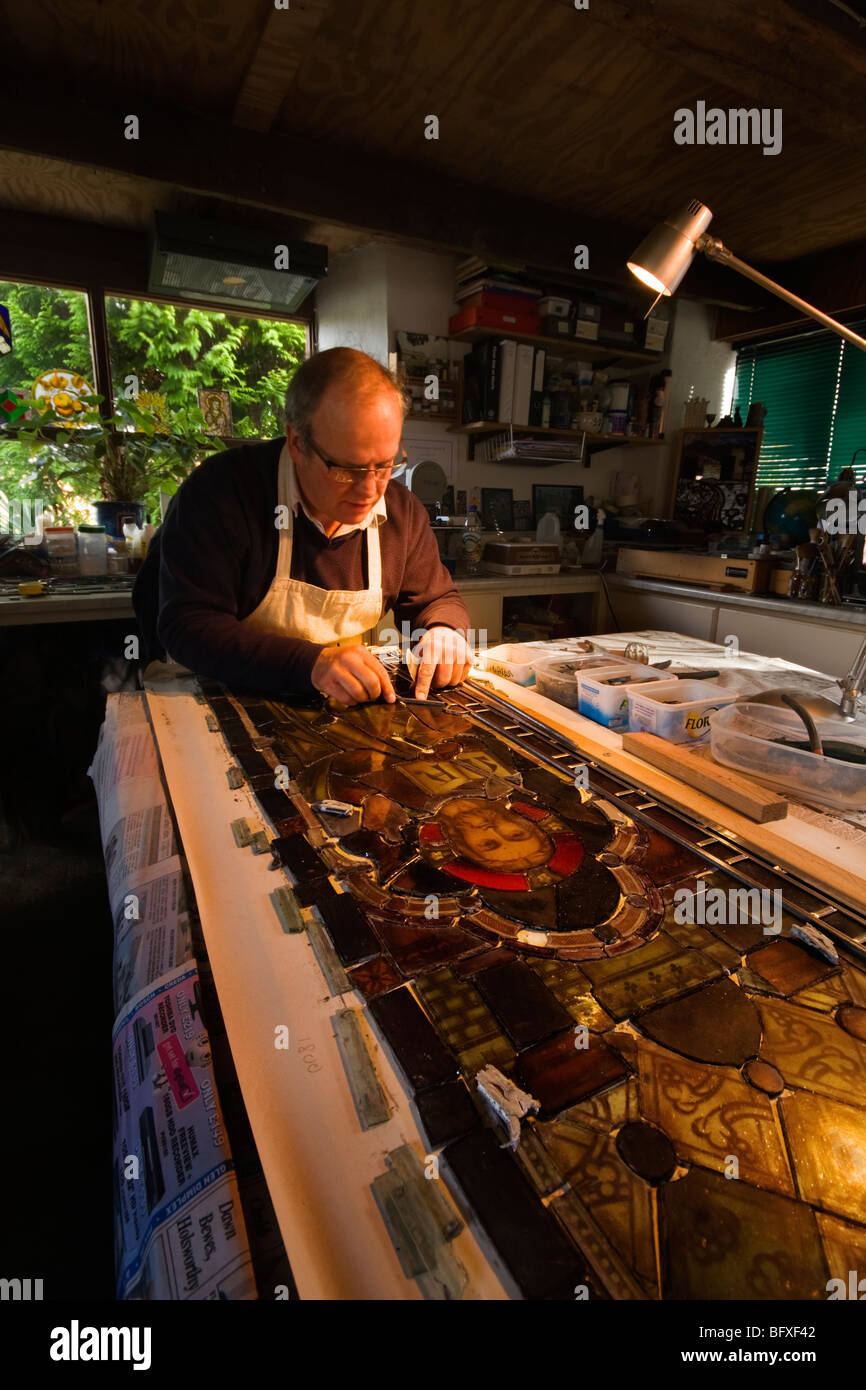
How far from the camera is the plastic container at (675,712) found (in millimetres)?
1248

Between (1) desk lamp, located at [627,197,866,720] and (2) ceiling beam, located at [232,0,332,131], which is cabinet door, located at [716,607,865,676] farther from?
(2) ceiling beam, located at [232,0,332,131]

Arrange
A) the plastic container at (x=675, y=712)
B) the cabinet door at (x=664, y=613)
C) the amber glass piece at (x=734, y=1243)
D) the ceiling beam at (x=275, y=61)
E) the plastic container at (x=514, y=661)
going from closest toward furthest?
the amber glass piece at (x=734, y=1243) < the plastic container at (x=675, y=712) < the plastic container at (x=514, y=661) < the ceiling beam at (x=275, y=61) < the cabinet door at (x=664, y=613)

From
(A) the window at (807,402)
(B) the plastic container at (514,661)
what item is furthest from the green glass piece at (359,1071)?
(A) the window at (807,402)

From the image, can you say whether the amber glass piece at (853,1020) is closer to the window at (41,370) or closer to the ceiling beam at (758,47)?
the ceiling beam at (758,47)

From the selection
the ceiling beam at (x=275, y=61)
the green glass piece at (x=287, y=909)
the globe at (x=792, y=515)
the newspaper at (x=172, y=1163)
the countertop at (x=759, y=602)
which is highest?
the ceiling beam at (x=275, y=61)

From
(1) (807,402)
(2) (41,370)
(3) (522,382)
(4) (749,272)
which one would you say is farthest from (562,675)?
(1) (807,402)

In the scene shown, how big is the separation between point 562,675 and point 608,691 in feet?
0.67

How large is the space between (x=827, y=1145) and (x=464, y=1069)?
29 centimetres

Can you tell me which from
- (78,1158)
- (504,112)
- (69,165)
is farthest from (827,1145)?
(69,165)

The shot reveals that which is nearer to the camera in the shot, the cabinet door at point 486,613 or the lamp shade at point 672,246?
the lamp shade at point 672,246

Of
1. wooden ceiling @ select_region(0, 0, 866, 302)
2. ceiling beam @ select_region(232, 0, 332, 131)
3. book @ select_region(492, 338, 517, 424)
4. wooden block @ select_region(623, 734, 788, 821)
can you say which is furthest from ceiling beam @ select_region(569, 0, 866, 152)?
wooden block @ select_region(623, 734, 788, 821)

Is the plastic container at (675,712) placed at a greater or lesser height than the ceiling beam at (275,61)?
lesser

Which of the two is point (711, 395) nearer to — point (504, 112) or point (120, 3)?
point (504, 112)

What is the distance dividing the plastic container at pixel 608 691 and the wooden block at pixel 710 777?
0.44 feet
